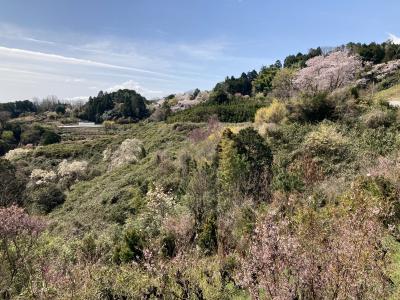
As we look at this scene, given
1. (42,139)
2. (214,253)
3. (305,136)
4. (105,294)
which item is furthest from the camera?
(42,139)

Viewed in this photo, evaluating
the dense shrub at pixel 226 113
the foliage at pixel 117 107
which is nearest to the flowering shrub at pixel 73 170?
the dense shrub at pixel 226 113

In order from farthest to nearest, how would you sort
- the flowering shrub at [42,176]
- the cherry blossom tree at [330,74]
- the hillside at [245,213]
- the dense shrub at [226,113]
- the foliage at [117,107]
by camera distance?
the foliage at [117,107]
the flowering shrub at [42,176]
the dense shrub at [226,113]
the cherry blossom tree at [330,74]
the hillside at [245,213]

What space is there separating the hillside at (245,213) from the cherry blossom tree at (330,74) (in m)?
0.13

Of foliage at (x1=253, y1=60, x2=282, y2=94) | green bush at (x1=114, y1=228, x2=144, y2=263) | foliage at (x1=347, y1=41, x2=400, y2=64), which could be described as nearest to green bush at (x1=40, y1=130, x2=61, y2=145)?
foliage at (x1=253, y1=60, x2=282, y2=94)

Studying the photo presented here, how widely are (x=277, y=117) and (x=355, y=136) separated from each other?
5430 mm

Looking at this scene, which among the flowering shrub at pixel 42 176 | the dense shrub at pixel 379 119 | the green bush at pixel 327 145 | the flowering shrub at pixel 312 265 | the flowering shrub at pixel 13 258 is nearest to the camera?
the flowering shrub at pixel 312 265

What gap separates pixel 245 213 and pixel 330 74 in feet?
82.7

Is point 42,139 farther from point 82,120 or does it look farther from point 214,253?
point 214,253

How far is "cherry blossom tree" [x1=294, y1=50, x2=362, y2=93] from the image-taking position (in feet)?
106

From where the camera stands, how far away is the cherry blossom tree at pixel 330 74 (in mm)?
32281

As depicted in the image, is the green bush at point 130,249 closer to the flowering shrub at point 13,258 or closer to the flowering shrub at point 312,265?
the flowering shrub at point 13,258

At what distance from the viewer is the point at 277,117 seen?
71.3 feet

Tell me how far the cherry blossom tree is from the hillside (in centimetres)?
13

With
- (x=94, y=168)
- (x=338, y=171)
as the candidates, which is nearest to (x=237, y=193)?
(x=338, y=171)
